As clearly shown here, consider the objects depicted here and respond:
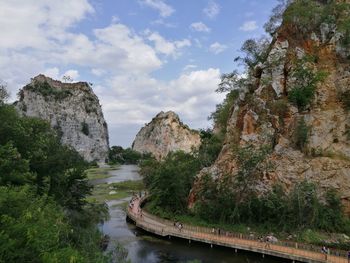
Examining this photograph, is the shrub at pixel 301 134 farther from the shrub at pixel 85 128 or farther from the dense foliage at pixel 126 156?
the dense foliage at pixel 126 156

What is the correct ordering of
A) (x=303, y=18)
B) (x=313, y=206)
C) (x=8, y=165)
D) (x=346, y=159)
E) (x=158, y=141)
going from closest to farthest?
1. (x=8, y=165)
2. (x=313, y=206)
3. (x=346, y=159)
4. (x=303, y=18)
5. (x=158, y=141)

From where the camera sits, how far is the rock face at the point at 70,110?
151 meters

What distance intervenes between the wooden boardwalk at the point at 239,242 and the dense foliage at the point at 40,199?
312 inches

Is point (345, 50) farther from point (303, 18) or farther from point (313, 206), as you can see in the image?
point (313, 206)

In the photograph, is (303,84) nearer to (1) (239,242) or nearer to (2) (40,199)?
(1) (239,242)

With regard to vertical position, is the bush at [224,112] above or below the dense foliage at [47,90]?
below

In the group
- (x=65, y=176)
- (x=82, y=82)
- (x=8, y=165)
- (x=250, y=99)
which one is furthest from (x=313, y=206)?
(x=82, y=82)

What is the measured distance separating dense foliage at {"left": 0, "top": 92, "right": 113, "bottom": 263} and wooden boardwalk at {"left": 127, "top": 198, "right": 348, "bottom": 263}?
7.91 metres

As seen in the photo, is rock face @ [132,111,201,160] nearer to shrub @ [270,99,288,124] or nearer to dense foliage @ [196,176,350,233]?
shrub @ [270,99,288,124]

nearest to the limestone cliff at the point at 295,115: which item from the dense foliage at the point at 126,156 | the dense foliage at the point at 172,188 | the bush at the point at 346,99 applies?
the bush at the point at 346,99

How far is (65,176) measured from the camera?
3791cm

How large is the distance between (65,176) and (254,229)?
21042 millimetres

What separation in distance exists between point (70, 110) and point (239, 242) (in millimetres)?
129526

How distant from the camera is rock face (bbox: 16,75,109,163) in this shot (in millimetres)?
151250
